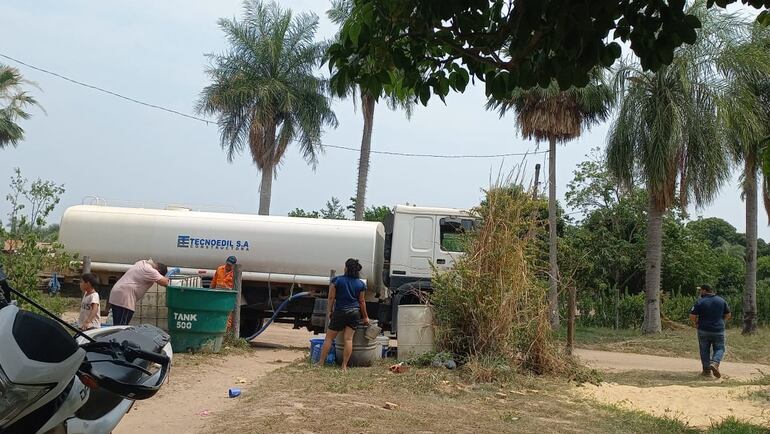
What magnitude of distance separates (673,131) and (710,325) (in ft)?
30.8

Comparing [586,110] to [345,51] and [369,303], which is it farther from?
[345,51]

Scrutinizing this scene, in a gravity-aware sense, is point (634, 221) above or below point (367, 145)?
below

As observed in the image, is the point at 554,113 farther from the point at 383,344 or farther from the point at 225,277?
the point at 383,344

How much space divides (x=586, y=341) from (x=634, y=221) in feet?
38.9

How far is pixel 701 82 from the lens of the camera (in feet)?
71.8

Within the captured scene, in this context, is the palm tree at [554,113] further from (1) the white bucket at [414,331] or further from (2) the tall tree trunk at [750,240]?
(1) the white bucket at [414,331]

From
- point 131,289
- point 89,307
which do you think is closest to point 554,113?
point 131,289

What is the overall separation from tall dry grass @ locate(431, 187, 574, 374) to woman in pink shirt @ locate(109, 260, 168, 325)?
14.1 feet

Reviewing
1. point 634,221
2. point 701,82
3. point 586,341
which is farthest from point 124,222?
point 634,221

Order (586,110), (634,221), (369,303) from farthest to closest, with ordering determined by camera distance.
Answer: (634,221)
(586,110)
(369,303)

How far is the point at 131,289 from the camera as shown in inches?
460

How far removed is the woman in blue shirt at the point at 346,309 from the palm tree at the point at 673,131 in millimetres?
12965

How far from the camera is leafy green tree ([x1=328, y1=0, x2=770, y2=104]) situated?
4.66m

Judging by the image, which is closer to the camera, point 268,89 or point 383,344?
point 383,344
